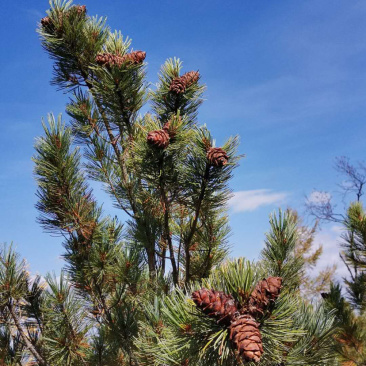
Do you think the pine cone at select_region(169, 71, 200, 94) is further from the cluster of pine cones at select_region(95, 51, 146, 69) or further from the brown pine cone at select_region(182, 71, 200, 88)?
the cluster of pine cones at select_region(95, 51, 146, 69)

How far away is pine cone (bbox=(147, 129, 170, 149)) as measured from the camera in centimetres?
166

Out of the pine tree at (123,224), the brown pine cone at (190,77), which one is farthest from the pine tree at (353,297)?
the brown pine cone at (190,77)

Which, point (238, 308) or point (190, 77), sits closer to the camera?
point (238, 308)

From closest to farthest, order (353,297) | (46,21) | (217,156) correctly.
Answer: (217,156) < (46,21) < (353,297)

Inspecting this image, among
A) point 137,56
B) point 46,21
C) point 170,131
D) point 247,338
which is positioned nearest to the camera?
point 247,338

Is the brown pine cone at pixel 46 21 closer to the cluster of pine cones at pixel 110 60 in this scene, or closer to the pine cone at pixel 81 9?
the pine cone at pixel 81 9

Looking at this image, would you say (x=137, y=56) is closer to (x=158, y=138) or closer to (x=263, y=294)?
(x=158, y=138)

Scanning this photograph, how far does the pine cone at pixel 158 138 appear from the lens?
1.66 meters

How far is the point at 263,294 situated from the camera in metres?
1.04

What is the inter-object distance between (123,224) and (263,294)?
1397 millimetres

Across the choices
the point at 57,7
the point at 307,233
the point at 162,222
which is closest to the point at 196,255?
the point at 162,222

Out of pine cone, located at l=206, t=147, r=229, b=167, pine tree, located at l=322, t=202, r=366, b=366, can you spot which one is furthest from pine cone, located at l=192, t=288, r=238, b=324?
pine tree, located at l=322, t=202, r=366, b=366

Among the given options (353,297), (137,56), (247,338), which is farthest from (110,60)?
(353,297)

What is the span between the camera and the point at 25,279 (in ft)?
7.07
